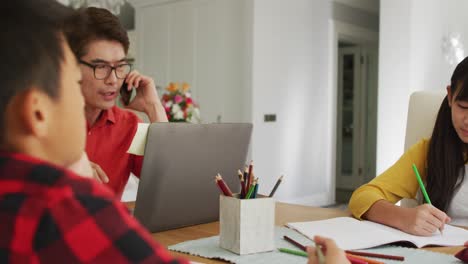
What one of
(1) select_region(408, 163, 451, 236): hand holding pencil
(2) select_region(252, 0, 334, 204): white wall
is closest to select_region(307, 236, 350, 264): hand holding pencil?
(1) select_region(408, 163, 451, 236): hand holding pencil

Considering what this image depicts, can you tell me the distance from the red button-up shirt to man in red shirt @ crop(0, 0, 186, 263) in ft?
3.49

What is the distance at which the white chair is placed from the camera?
165cm

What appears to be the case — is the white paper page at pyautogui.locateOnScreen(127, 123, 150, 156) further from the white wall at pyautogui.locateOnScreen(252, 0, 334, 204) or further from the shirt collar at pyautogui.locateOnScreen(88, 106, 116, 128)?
the white wall at pyautogui.locateOnScreen(252, 0, 334, 204)

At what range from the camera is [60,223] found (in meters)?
0.37

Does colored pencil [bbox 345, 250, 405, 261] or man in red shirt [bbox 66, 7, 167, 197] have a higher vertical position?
man in red shirt [bbox 66, 7, 167, 197]

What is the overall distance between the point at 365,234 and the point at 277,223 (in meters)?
0.23

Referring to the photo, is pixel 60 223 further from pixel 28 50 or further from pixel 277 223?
pixel 277 223

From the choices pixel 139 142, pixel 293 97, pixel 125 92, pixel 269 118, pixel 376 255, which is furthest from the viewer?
pixel 293 97

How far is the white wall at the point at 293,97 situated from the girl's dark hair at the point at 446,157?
3.11 meters

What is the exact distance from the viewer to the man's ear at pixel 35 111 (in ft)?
1.32

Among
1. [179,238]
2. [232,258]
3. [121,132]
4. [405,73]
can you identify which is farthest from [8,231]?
[405,73]

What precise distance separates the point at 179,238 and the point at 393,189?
730mm

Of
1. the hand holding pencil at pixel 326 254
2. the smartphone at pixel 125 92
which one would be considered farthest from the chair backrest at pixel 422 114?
the hand holding pencil at pixel 326 254

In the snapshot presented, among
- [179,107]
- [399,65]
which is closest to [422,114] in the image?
[179,107]
